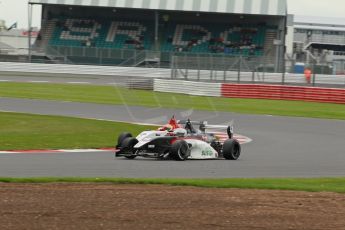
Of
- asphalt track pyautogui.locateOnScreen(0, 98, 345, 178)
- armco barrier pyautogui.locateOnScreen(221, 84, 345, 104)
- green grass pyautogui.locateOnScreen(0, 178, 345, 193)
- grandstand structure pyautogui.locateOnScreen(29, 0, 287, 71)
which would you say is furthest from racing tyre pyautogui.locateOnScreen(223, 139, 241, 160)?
grandstand structure pyautogui.locateOnScreen(29, 0, 287, 71)

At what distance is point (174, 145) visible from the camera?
15.9 meters

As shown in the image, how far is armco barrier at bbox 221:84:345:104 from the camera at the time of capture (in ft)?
125

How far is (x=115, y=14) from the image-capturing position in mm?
70375

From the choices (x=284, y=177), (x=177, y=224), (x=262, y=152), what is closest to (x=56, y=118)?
(x=262, y=152)

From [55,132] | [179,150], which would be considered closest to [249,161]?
[179,150]

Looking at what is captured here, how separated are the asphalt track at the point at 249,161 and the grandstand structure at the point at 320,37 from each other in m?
44.7

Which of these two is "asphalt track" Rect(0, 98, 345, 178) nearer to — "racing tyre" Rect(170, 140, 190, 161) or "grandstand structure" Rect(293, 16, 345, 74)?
"racing tyre" Rect(170, 140, 190, 161)

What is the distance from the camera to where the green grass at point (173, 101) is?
33044 mm

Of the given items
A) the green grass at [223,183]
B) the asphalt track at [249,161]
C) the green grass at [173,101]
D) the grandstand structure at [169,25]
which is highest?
the grandstand structure at [169,25]

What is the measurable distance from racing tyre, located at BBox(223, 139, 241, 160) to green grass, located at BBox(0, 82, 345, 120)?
14407mm

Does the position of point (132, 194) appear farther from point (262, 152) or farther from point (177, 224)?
point (262, 152)

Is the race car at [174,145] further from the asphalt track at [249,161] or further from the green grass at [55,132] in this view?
the green grass at [55,132]

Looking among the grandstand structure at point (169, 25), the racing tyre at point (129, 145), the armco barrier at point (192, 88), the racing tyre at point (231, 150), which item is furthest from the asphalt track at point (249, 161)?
the grandstand structure at point (169, 25)

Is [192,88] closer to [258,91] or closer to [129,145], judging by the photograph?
[258,91]
